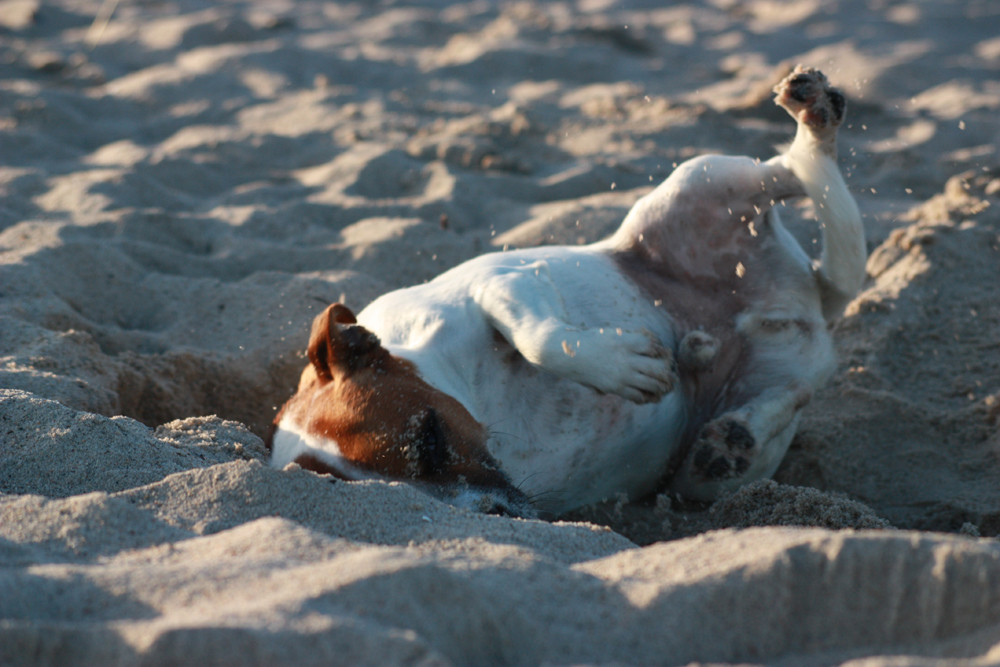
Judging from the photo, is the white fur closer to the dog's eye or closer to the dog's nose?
the dog's eye

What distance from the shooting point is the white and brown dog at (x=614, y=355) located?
2.44m

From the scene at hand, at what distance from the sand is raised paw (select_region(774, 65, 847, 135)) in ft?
3.36

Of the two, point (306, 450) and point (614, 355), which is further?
point (614, 355)

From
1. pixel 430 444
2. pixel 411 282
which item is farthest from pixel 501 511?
pixel 411 282

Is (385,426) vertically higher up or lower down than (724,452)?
higher up

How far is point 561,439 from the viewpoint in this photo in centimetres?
285

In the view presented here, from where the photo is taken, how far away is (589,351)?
263 cm

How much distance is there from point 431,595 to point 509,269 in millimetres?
1777

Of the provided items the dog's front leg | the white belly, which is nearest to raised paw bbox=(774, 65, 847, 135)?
the white belly

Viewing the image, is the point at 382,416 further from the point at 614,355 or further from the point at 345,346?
the point at 614,355

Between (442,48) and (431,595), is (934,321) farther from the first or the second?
(442,48)

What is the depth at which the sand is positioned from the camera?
1.44m

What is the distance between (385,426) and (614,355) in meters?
0.72

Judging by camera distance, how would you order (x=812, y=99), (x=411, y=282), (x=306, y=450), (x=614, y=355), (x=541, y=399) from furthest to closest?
1. (x=411, y=282)
2. (x=812, y=99)
3. (x=541, y=399)
4. (x=614, y=355)
5. (x=306, y=450)
